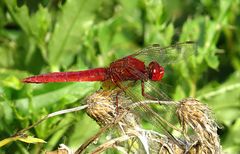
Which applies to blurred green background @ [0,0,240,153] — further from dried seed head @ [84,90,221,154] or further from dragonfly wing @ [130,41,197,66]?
dried seed head @ [84,90,221,154]

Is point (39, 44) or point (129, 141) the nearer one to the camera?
point (129, 141)

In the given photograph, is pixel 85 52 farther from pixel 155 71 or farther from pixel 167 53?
pixel 155 71

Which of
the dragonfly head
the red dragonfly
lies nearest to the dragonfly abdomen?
the red dragonfly

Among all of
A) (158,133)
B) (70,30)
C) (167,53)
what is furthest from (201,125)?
(70,30)

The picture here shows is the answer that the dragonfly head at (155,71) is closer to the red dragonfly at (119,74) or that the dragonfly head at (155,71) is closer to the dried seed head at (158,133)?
the red dragonfly at (119,74)

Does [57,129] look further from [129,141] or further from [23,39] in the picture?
[23,39]

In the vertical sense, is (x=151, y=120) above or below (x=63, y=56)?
below

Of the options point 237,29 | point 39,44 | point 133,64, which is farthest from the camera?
point 237,29

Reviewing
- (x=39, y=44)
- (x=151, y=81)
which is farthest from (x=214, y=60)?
(x=39, y=44)
